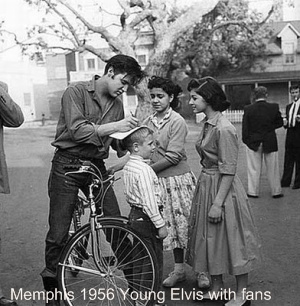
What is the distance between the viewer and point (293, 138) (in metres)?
10.2

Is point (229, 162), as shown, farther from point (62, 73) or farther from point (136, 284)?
point (62, 73)

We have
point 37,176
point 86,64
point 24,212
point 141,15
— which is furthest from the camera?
point 86,64

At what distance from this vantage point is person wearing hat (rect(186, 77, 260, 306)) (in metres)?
4.36

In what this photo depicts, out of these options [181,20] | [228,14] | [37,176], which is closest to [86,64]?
[228,14]

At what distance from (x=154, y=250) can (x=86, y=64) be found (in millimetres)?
41569

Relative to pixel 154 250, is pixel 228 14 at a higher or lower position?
higher

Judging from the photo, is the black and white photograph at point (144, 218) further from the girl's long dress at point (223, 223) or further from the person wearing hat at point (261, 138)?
the person wearing hat at point (261, 138)

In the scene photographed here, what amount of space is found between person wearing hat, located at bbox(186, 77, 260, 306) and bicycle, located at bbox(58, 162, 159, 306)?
50 centimetres

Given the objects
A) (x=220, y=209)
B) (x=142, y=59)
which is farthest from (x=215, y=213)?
(x=142, y=59)

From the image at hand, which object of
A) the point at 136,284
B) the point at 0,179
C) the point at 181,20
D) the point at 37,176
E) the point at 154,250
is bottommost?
the point at 37,176

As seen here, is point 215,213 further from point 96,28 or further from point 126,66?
point 96,28

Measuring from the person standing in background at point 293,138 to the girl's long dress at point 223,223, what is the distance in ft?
19.2

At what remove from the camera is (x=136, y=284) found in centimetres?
433

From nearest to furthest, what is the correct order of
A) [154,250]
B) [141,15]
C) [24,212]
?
1. [154,250]
2. [24,212]
3. [141,15]
